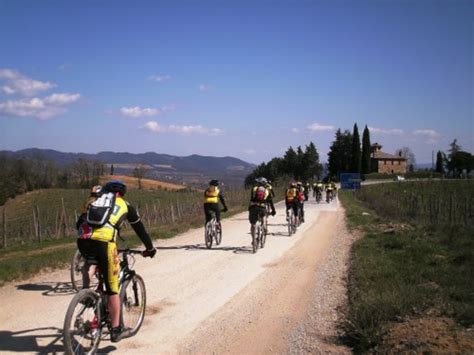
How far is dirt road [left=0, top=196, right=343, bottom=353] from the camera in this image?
6246mm

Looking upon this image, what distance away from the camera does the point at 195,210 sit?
30.0 meters

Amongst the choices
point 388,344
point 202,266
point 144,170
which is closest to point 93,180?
point 144,170

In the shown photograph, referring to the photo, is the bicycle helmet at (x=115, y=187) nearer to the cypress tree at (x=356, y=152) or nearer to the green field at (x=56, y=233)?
the green field at (x=56, y=233)

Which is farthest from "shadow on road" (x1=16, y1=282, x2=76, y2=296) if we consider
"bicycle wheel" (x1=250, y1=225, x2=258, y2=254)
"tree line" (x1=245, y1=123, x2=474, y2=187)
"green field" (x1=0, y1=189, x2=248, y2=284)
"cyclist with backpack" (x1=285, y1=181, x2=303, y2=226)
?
"tree line" (x1=245, y1=123, x2=474, y2=187)

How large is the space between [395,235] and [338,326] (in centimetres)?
1045

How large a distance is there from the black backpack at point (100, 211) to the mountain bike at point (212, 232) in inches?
344

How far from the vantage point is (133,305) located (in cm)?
667

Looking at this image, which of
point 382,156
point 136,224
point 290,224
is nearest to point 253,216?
point 290,224

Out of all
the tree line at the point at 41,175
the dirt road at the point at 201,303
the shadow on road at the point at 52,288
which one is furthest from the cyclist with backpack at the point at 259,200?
the tree line at the point at 41,175

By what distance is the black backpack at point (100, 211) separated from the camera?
5.46 metres

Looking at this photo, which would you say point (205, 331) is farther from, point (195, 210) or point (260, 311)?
point (195, 210)

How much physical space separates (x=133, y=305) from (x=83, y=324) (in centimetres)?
140

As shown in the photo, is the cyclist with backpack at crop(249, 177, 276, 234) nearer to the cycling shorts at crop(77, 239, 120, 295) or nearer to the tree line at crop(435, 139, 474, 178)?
the cycling shorts at crop(77, 239, 120, 295)

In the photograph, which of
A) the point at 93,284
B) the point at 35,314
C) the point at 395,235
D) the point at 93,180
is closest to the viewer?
the point at 35,314
